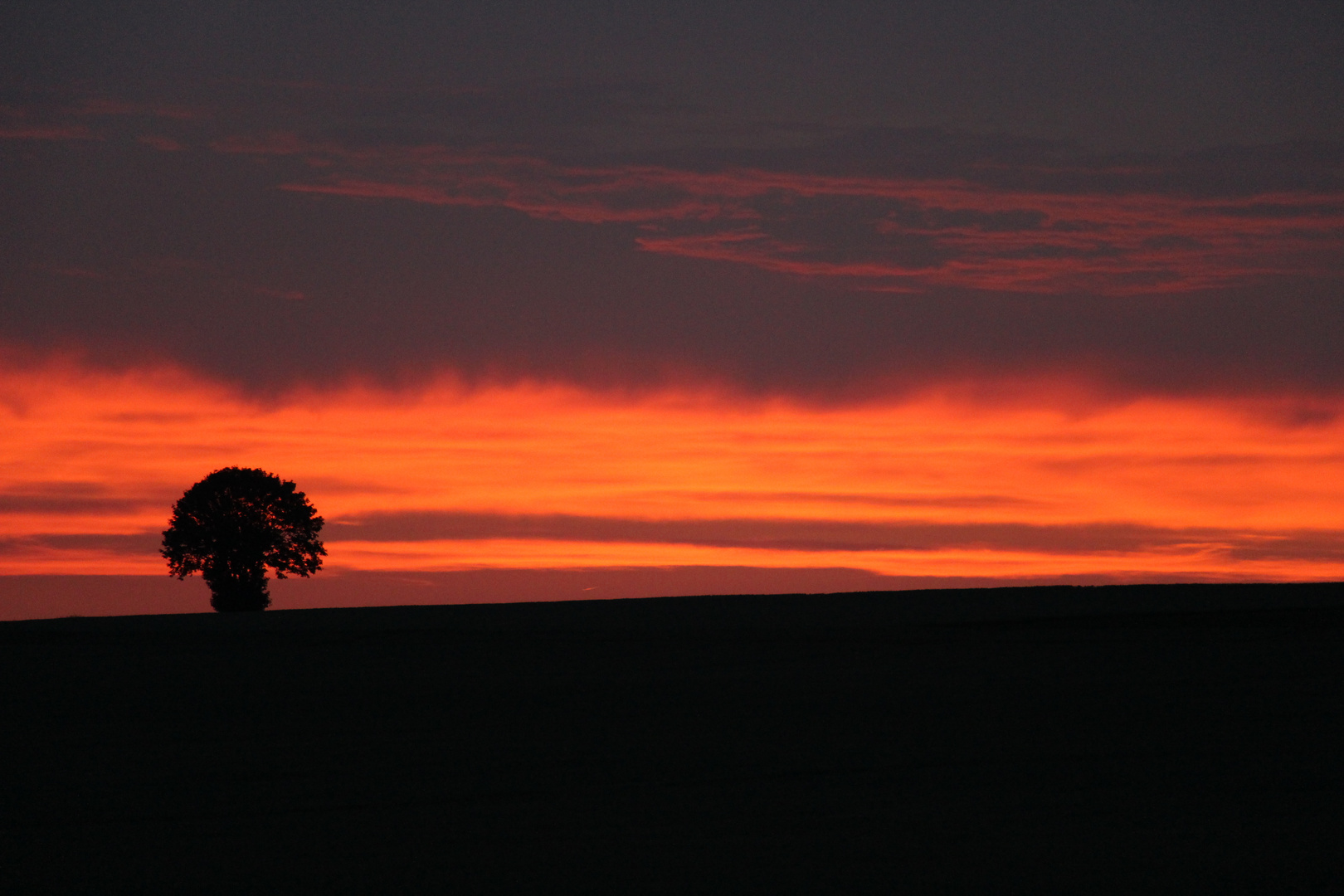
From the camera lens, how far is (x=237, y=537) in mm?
92375

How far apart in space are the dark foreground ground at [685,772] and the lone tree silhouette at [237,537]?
155 ft

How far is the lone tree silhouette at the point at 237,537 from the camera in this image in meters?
92.2

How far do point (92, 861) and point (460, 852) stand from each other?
3537 mm

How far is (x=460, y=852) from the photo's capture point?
15508 mm

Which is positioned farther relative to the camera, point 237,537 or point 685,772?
point 237,537

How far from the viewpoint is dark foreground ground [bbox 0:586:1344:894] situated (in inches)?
578

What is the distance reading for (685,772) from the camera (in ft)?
68.0

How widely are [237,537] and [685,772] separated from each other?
76.1 m

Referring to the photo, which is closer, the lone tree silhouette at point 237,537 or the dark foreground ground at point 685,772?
the dark foreground ground at point 685,772

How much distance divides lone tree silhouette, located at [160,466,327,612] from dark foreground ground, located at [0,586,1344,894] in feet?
155

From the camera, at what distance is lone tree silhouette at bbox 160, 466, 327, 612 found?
303 feet

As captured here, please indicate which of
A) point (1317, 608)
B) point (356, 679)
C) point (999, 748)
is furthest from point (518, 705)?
point (1317, 608)

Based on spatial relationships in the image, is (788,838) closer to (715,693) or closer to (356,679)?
(715,693)

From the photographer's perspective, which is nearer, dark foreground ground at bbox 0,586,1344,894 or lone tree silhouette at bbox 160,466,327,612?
dark foreground ground at bbox 0,586,1344,894
